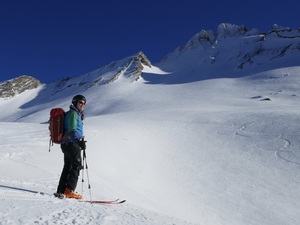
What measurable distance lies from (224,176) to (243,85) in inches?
1784

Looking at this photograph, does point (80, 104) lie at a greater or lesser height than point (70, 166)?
greater

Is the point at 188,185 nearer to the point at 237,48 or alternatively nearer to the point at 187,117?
the point at 187,117

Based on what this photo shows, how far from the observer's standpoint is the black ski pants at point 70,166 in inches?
261

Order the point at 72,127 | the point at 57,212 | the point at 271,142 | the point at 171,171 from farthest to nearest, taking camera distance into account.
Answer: the point at 271,142 → the point at 171,171 → the point at 72,127 → the point at 57,212

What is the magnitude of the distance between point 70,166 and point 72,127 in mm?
895

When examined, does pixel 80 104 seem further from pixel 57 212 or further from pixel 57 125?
pixel 57 212

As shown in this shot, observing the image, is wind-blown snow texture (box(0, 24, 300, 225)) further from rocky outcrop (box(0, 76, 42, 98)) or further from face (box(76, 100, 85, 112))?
rocky outcrop (box(0, 76, 42, 98))

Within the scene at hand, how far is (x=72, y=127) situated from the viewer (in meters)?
6.46

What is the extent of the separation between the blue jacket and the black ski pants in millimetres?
146

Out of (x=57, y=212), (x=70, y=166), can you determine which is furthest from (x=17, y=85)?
(x=57, y=212)

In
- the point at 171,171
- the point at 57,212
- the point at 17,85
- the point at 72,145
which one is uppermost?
the point at 72,145

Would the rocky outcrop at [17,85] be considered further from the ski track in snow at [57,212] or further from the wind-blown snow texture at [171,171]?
the ski track in snow at [57,212]

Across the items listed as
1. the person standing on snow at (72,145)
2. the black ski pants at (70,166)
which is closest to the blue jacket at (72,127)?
the person standing on snow at (72,145)

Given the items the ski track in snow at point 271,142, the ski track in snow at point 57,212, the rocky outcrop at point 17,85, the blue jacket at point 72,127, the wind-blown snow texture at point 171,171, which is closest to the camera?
the ski track in snow at point 57,212
